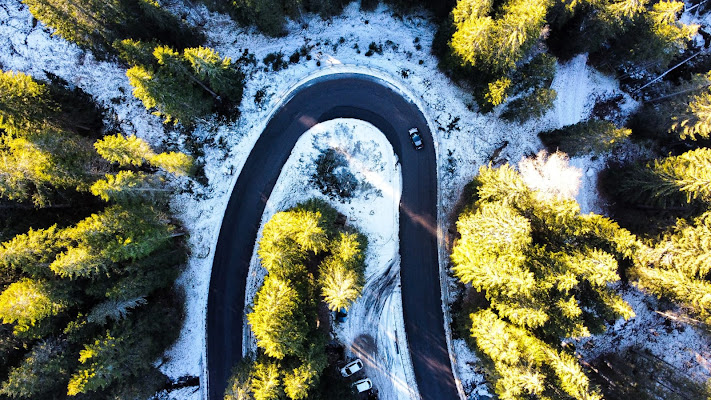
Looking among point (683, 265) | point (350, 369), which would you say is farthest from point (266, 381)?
point (683, 265)

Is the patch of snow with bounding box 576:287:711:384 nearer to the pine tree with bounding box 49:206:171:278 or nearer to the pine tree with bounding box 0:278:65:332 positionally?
the pine tree with bounding box 49:206:171:278

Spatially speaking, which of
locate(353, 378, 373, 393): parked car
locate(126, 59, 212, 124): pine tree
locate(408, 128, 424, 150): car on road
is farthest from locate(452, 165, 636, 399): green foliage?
locate(126, 59, 212, 124): pine tree

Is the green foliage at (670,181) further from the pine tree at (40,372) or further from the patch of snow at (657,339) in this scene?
the pine tree at (40,372)

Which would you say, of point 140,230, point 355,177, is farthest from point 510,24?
point 140,230

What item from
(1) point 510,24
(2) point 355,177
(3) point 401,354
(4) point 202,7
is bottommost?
(3) point 401,354

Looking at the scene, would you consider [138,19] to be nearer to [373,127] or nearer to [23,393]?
[373,127]

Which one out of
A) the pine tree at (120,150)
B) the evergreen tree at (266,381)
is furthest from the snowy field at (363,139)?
the evergreen tree at (266,381)
